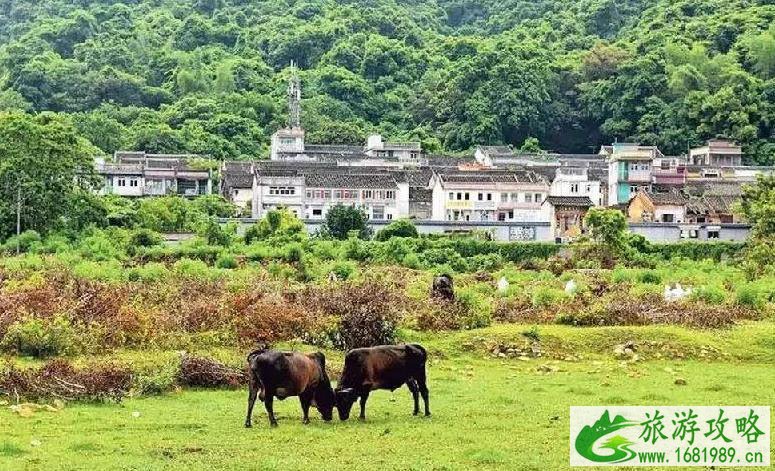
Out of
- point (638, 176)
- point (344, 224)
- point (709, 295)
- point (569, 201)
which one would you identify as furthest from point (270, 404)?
point (638, 176)

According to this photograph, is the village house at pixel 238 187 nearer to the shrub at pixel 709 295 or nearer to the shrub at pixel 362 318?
the shrub at pixel 709 295

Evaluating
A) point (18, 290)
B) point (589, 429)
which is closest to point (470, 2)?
point (18, 290)

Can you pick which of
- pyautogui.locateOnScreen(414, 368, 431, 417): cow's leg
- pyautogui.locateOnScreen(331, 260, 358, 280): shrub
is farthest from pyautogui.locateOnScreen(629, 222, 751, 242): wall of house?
pyautogui.locateOnScreen(414, 368, 431, 417): cow's leg

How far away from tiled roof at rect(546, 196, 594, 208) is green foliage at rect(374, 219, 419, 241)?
10327 mm

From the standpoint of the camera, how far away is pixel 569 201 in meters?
65.3

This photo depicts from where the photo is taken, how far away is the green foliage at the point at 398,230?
Answer: 190ft

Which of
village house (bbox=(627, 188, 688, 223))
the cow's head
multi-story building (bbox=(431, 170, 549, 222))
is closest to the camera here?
the cow's head

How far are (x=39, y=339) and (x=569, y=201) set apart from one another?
49224 millimetres

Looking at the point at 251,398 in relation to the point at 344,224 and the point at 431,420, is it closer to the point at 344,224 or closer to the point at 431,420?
the point at 431,420

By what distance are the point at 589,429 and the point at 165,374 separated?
772 cm

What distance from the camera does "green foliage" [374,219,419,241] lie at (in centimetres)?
5803

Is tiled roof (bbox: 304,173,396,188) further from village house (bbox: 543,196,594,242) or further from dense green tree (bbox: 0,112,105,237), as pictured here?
Answer: dense green tree (bbox: 0,112,105,237)

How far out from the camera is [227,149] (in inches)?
3529

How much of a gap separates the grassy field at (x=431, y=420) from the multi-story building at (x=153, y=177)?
56.3m
